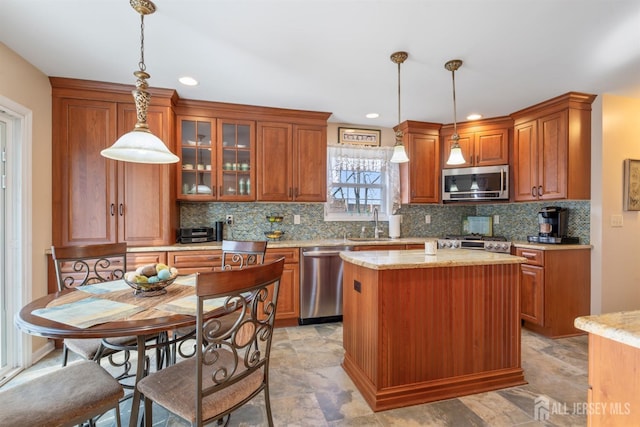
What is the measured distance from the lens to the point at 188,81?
8.99ft

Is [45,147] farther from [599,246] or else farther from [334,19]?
[599,246]

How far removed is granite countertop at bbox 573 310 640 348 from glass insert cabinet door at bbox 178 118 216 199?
10.4 ft

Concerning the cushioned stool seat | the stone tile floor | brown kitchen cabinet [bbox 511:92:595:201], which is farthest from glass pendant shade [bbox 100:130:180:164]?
brown kitchen cabinet [bbox 511:92:595:201]

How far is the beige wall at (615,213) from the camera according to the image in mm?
3025

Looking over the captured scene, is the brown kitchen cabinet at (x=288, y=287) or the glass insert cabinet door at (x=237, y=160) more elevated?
the glass insert cabinet door at (x=237, y=160)

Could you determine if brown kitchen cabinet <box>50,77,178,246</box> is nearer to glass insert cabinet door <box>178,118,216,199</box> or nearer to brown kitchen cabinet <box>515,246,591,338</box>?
glass insert cabinet door <box>178,118,216,199</box>

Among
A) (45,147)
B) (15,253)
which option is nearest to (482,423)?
(15,253)

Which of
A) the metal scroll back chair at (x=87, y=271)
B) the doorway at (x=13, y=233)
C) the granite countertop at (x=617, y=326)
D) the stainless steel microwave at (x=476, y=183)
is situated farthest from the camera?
the stainless steel microwave at (x=476, y=183)

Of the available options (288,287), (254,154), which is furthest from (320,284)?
(254,154)

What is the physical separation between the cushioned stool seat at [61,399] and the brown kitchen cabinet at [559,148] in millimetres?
3982

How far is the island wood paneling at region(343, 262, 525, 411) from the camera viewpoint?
187cm

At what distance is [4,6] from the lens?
175 cm

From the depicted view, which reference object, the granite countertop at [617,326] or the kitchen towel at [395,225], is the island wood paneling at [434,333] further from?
the kitchen towel at [395,225]

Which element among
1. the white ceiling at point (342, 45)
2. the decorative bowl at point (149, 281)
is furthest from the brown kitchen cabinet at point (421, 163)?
the decorative bowl at point (149, 281)
